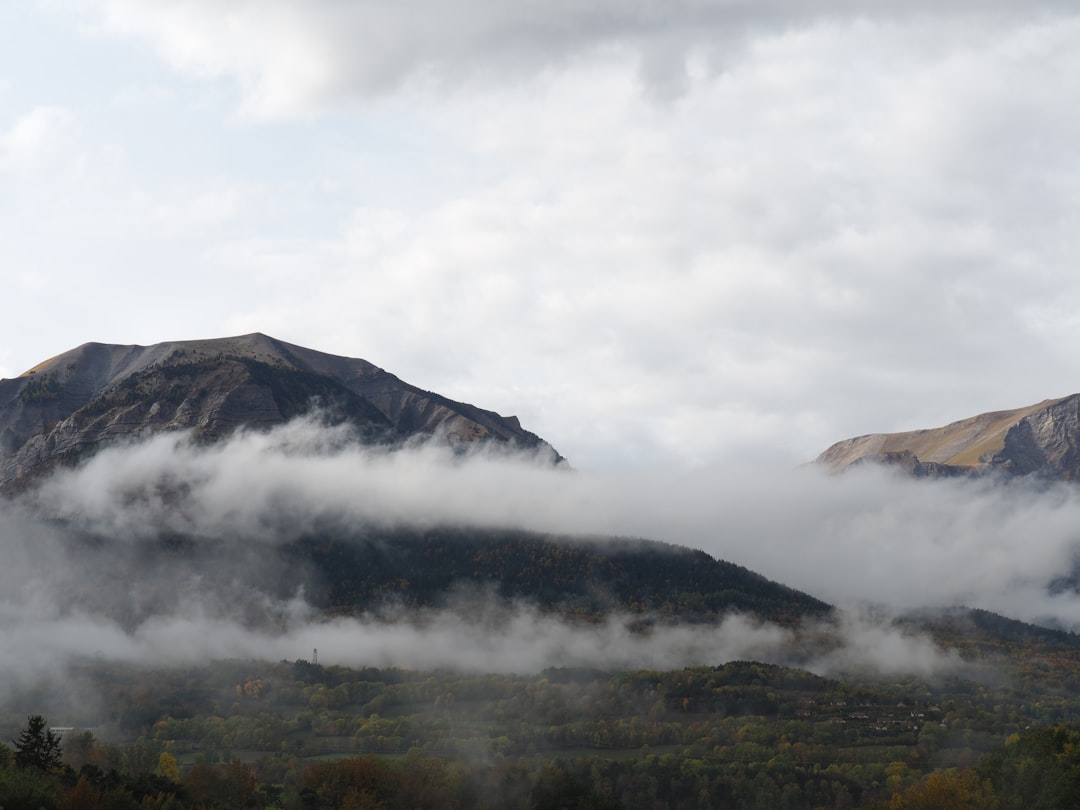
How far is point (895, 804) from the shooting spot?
198000mm

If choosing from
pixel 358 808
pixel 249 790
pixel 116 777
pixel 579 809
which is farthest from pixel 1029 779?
pixel 116 777

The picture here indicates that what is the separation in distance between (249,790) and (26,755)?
50611mm

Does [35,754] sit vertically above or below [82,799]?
above

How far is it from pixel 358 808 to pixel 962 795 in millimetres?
107005

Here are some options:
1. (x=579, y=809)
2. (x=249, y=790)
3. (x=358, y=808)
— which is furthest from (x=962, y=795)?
(x=249, y=790)

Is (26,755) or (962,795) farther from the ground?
(26,755)

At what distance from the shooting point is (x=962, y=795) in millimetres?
193500

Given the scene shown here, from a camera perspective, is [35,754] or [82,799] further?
[35,754]

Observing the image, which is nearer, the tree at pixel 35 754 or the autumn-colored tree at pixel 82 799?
the autumn-colored tree at pixel 82 799

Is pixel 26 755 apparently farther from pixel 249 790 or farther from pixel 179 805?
pixel 249 790

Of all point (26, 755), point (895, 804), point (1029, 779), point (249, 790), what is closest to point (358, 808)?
point (249, 790)

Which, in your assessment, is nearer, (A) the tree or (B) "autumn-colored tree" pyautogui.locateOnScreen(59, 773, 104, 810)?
(B) "autumn-colored tree" pyautogui.locateOnScreen(59, 773, 104, 810)

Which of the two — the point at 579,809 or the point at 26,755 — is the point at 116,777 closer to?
the point at 26,755

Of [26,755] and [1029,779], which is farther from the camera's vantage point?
[1029,779]
